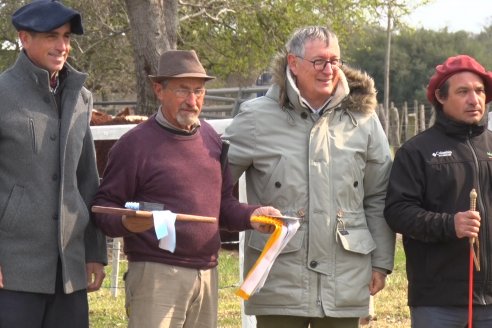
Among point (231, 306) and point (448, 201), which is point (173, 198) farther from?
point (231, 306)

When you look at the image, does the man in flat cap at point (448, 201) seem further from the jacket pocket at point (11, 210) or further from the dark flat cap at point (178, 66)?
the jacket pocket at point (11, 210)

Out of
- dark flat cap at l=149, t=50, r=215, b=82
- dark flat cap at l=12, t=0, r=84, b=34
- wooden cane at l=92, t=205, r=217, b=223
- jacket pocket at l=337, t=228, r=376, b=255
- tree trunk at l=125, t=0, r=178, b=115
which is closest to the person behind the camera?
wooden cane at l=92, t=205, r=217, b=223

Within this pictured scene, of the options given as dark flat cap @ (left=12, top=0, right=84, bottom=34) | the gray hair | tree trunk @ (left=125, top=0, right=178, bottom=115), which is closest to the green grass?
the gray hair

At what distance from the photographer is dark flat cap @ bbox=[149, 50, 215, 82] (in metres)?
4.41

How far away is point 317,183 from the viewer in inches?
181

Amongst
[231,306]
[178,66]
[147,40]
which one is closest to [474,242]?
[178,66]

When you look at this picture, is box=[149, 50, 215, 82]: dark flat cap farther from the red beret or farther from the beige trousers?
the red beret

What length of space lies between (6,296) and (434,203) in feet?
6.22

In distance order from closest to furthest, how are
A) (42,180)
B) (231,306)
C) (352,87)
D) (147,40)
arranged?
1. (42,180)
2. (352,87)
3. (231,306)
4. (147,40)

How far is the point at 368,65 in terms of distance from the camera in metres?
48.7

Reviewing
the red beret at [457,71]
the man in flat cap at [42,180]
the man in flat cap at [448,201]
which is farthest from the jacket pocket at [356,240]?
the man in flat cap at [42,180]

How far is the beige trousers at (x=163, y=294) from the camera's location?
4.30m

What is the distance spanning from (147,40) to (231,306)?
20.3ft

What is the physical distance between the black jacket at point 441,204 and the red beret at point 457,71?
17cm
